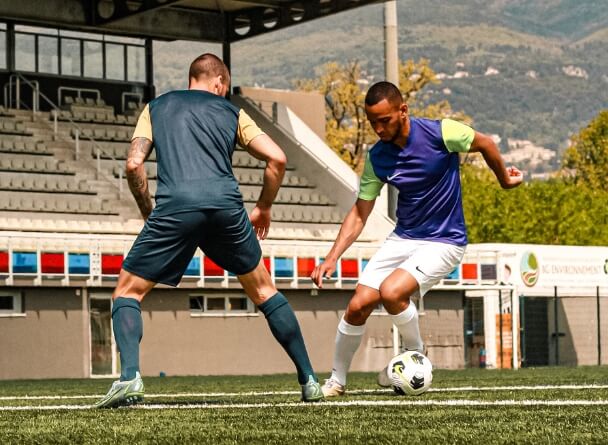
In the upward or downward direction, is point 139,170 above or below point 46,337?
above

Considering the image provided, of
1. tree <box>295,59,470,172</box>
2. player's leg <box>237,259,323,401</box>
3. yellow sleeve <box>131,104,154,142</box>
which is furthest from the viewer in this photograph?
tree <box>295,59,470,172</box>

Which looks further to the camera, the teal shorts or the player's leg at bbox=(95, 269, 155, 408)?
the player's leg at bbox=(95, 269, 155, 408)

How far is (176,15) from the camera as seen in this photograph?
1446 inches

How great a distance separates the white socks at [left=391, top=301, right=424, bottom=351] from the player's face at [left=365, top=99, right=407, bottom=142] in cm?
117

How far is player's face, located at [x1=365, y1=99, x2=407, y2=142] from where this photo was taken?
9.16 meters

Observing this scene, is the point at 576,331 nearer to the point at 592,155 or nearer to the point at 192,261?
the point at 192,261

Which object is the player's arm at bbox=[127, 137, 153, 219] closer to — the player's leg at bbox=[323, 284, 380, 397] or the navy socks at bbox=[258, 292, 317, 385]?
the navy socks at bbox=[258, 292, 317, 385]

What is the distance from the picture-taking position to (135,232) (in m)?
28.9

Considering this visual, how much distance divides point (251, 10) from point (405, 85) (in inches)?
1322

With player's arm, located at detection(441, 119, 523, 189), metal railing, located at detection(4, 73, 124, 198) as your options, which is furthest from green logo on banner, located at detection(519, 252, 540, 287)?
player's arm, located at detection(441, 119, 523, 189)

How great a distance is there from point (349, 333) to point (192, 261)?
17.3m

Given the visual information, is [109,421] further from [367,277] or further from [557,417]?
[367,277]

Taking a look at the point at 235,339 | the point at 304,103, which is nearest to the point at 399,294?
the point at 235,339

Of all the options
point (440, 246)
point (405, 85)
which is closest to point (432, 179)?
point (440, 246)
